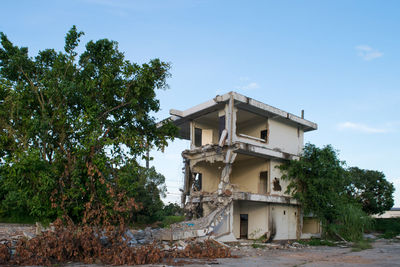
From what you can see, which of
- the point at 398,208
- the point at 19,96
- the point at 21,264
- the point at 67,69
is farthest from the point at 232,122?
the point at 398,208

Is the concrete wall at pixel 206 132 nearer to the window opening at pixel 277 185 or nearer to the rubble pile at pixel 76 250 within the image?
the window opening at pixel 277 185

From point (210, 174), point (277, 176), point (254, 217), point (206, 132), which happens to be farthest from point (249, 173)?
point (206, 132)

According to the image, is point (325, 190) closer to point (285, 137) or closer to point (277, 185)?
point (277, 185)

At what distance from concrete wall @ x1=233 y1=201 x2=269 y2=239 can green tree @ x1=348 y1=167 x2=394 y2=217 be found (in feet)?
59.1

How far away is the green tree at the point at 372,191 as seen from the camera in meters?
34.9

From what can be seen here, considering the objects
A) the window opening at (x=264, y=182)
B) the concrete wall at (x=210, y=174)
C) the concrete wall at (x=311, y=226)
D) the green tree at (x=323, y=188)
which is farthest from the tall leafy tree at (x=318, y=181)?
the concrete wall at (x=210, y=174)

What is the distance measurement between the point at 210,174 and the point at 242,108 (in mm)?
5304

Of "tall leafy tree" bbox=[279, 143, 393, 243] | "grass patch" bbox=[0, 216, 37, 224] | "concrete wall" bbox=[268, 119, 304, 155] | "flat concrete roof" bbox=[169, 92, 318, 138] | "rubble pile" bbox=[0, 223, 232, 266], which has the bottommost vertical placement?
"grass patch" bbox=[0, 216, 37, 224]

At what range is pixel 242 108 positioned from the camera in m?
20.4

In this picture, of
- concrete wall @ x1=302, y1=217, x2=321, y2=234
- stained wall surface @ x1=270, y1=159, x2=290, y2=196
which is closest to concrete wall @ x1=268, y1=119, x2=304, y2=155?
stained wall surface @ x1=270, y1=159, x2=290, y2=196

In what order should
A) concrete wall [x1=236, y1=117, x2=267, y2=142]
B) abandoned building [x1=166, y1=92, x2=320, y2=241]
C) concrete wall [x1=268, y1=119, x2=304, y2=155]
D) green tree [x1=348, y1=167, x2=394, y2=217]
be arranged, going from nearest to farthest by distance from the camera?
abandoned building [x1=166, y1=92, x2=320, y2=241], concrete wall [x1=268, y1=119, x2=304, y2=155], concrete wall [x1=236, y1=117, x2=267, y2=142], green tree [x1=348, y1=167, x2=394, y2=217]

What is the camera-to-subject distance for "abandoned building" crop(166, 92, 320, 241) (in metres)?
18.9

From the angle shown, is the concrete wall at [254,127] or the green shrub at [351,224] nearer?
the green shrub at [351,224]

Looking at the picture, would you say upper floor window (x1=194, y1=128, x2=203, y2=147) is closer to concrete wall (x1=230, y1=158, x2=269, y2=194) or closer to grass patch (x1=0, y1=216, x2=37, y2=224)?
concrete wall (x1=230, y1=158, x2=269, y2=194)
